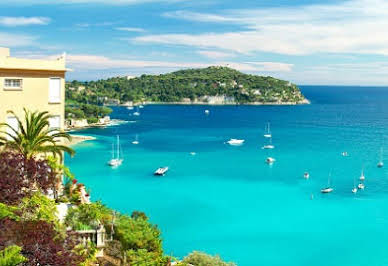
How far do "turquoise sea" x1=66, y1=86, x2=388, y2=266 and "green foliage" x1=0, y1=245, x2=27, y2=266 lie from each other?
27.4m

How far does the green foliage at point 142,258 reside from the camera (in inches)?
804

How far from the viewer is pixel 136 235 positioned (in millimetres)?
22859

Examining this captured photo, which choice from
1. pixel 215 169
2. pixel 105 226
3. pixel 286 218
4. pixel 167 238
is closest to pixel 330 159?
pixel 215 169

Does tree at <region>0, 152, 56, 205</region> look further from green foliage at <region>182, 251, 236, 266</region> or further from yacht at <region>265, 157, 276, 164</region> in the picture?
Result: yacht at <region>265, 157, 276, 164</region>

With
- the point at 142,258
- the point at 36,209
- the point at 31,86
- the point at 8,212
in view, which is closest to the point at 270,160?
the point at 31,86

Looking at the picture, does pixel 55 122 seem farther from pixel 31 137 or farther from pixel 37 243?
pixel 37 243

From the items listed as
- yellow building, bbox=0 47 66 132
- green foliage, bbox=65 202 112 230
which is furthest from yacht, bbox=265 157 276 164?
green foliage, bbox=65 202 112 230

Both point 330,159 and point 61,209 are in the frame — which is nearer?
point 61,209

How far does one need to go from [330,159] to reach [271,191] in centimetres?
2646

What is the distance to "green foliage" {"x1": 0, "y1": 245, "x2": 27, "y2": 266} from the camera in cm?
1021

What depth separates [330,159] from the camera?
80.2 m

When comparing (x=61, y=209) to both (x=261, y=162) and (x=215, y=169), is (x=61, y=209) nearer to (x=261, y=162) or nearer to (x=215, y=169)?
(x=215, y=169)

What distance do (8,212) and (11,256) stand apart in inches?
126

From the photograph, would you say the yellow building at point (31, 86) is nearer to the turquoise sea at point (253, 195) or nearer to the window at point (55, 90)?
the window at point (55, 90)
